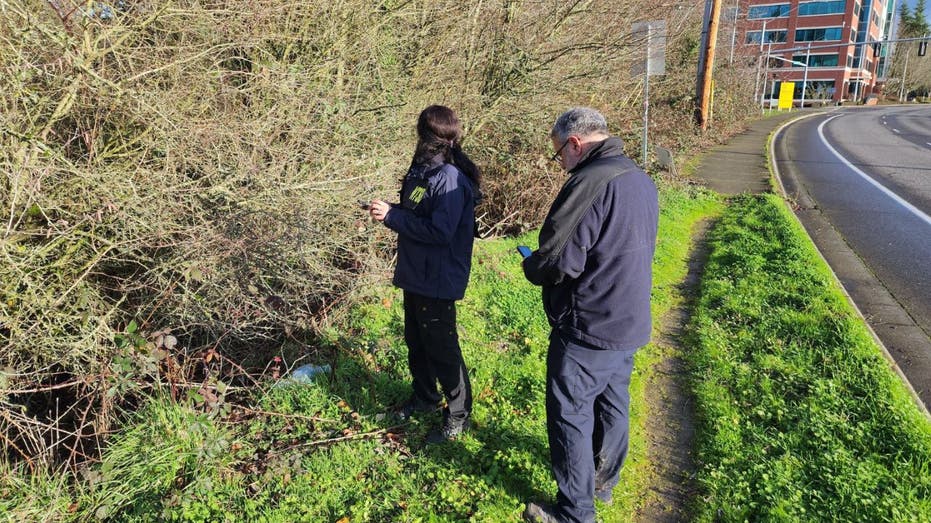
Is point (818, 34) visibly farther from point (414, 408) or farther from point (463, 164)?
point (414, 408)

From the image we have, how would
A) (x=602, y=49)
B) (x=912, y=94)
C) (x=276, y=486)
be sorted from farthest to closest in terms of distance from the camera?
1. (x=912, y=94)
2. (x=602, y=49)
3. (x=276, y=486)

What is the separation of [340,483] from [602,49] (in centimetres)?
713

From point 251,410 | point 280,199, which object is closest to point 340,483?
point 251,410

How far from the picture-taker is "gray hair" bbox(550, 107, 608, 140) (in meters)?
2.54

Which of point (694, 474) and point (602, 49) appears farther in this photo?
point (602, 49)

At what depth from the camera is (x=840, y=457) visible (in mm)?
3070

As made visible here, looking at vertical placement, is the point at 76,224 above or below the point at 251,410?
above

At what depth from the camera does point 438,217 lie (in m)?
3.04

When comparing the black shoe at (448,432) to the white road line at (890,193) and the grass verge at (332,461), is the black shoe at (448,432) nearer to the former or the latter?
the grass verge at (332,461)

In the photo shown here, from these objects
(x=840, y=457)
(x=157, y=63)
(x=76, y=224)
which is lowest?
(x=840, y=457)

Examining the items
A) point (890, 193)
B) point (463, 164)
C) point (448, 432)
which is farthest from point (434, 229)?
point (890, 193)

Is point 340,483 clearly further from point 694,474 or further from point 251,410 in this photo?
point 694,474

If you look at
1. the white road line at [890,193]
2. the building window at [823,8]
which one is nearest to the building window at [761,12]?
the building window at [823,8]

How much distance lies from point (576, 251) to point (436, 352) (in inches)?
48.9
